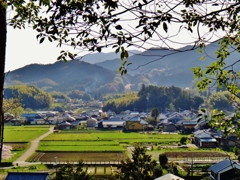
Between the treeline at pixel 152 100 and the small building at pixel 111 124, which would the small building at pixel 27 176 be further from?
the treeline at pixel 152 100

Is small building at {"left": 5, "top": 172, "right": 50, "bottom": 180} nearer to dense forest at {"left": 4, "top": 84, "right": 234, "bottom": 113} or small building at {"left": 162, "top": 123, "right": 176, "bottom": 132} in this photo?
small building at {"left": 162, "top": 123, "right": 176, "bottom": 132}

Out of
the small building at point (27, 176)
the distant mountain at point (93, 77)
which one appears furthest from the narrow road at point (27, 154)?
the distant mountain at point (93, 77)

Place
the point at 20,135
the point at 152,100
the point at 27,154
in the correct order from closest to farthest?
the point at 27,154
the point at 20,135
the point at 152,100

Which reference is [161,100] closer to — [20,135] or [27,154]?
[20,135]

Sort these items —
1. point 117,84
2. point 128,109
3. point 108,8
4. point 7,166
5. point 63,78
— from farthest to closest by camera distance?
point 63,78, point 117,84, point 128,109, point 7,166, point 108,8

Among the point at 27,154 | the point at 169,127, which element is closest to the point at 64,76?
the point at 169,127

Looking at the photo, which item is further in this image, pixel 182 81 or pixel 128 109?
pixel 182 81

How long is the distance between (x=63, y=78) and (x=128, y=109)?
115317mm

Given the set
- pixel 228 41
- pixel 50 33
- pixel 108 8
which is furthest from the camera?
pixel 228 41

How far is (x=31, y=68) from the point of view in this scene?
191375mm

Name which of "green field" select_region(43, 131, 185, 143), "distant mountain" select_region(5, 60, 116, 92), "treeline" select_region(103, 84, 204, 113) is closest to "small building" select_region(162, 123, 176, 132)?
"green field" select_region(43, 131, 185, 143)

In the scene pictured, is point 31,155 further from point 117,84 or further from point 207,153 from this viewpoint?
point 117,84

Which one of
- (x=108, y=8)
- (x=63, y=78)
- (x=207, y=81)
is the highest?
(x=63, y=78)

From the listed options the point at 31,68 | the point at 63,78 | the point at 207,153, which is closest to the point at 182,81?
the point at 63,78
